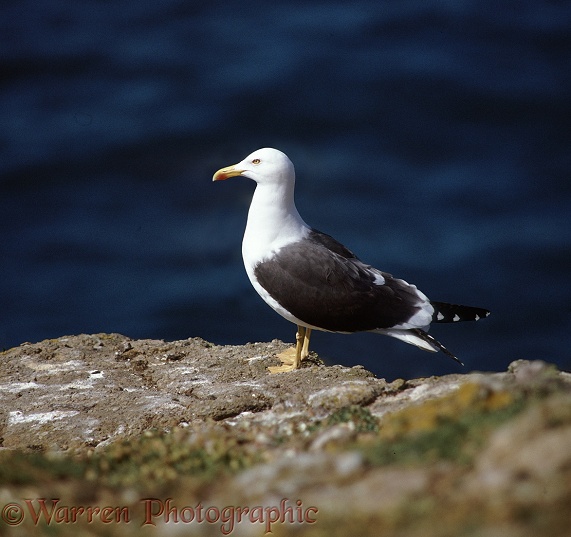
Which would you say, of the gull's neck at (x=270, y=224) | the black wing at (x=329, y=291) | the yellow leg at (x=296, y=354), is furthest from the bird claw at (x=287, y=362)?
the gull's neck at (x=270, y=224)

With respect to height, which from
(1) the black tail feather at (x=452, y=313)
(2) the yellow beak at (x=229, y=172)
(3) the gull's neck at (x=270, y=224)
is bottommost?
(1) the black tail feather at (x=452, y=313)

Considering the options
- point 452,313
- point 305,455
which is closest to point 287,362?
point 452,313

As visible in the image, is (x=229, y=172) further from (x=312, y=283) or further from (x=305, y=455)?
(x=305, y=455)

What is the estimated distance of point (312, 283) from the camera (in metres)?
7.12

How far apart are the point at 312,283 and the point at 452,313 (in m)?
1.20

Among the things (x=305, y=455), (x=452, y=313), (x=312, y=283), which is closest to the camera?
(x=305, y=455)

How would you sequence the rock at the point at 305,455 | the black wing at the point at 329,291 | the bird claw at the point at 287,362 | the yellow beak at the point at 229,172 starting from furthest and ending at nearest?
the yellow beak at the point at 229,172, the black wing at the point at 329,291, the bird claw at the point at 287,362, the rock at the point at 305,455

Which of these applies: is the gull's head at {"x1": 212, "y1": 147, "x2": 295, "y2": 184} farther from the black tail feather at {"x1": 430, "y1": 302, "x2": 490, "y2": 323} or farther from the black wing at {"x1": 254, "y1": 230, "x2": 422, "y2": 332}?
the black tail feather at {"x1": 430, "y1": 302, "x2": 490, "y2": 323}

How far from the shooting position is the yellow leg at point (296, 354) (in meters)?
7.05

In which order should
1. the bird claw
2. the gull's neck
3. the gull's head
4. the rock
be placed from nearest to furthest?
1. the rock
2. the bird claw
3. the gull's neck
4. the gull's head

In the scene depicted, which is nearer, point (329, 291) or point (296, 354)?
point (329, 291)

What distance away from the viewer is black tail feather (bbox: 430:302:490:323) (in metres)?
7.35

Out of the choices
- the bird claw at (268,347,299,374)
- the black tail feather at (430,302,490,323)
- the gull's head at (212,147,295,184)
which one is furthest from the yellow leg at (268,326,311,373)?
the gull's head at (212,147,295,184)

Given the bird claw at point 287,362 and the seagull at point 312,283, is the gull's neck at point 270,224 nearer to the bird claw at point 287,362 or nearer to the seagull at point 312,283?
the seagull at point 312,283
